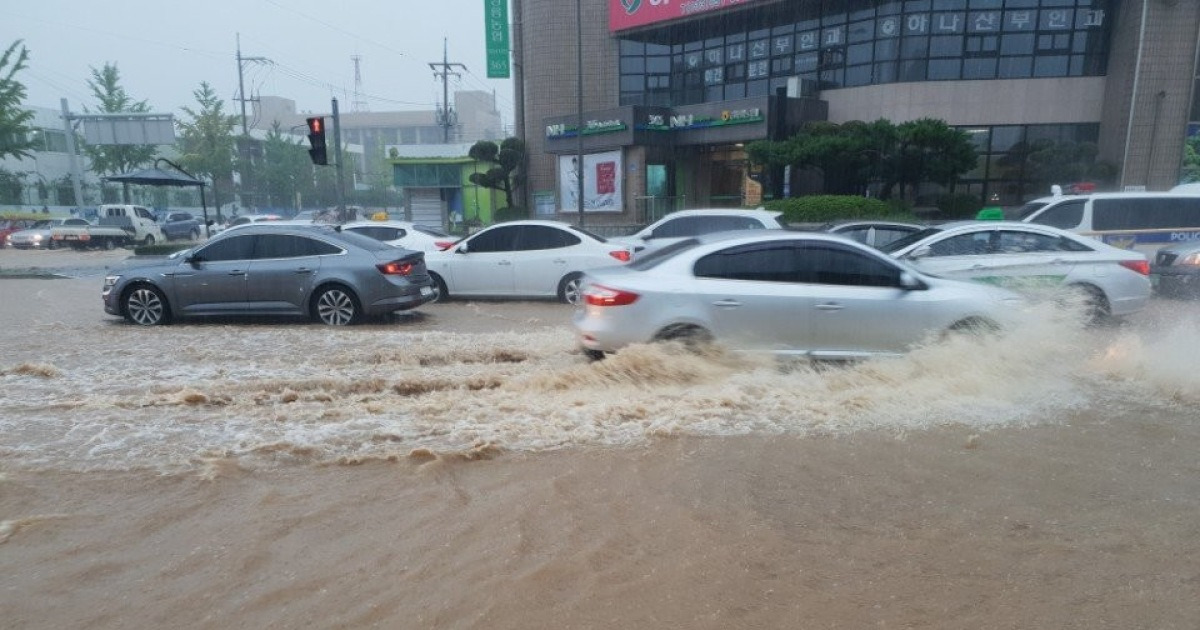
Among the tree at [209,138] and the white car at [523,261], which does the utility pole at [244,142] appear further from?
the white car at [523,261]

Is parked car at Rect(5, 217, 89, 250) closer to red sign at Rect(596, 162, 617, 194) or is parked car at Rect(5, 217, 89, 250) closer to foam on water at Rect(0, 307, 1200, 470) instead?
red sign at Rect(596, 162, 617, 194)

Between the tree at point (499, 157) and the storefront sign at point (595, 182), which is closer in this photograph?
the storefront sign at point (595, 182)

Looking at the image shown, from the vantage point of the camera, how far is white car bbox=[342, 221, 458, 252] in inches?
552

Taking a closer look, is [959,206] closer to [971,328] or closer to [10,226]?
[971,328]

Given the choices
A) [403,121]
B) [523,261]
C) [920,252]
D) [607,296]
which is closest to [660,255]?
[607,296]

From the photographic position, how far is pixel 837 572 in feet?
11.7

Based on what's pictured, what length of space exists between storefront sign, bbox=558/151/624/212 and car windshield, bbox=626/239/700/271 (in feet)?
73.4

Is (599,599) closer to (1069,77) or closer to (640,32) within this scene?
(1069,77)

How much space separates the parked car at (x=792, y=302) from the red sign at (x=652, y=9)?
918 inches

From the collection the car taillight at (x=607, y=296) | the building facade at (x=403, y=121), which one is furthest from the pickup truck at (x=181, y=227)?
the building facade at (x=403, y=121)

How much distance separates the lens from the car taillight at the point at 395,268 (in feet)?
33.5

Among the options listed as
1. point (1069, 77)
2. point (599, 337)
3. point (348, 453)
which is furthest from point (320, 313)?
point (1069, 77)

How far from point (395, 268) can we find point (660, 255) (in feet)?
14.3

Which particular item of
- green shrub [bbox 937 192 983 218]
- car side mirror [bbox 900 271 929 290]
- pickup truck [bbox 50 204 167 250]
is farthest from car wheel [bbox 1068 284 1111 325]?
pickup truck [bbox 50 204 167 250]
